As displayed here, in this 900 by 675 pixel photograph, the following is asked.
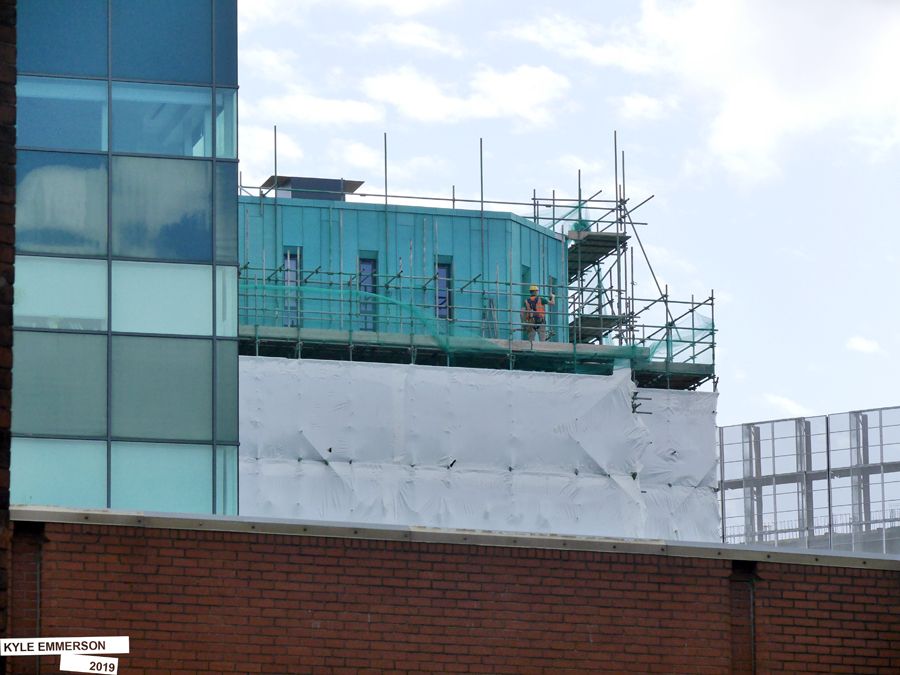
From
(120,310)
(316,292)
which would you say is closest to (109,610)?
(120,310)

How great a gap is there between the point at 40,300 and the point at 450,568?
Answer: 12.2 meters

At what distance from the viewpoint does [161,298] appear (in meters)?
25.6

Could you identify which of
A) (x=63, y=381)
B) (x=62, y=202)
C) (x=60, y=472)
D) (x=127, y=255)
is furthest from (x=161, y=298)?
(x=60, y=472)

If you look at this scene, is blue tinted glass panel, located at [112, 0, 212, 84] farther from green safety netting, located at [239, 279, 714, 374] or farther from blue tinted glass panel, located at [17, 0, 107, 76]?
green safety netting, located at [239, 279, 714, 374]

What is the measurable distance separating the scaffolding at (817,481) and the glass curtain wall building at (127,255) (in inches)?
659

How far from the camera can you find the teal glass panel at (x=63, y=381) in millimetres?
24875

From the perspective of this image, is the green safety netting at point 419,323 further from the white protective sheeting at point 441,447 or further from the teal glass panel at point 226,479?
the teal glass panel at point 226,479

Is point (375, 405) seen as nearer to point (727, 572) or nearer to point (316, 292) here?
point (316, 292)

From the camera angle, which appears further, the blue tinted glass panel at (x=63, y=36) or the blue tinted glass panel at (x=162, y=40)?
the blue tinted glass panel at (x=162, y=40)

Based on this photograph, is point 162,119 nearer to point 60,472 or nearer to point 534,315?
point 60,472

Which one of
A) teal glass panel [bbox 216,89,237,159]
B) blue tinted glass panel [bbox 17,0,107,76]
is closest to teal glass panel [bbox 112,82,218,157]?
teal glass panel [bbox 216,89,237,159]

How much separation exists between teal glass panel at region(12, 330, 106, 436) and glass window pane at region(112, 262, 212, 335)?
24.1 inches

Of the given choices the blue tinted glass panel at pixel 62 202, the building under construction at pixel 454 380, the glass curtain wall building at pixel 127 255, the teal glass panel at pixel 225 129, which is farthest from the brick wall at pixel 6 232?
the building under construction at pixel 454 380

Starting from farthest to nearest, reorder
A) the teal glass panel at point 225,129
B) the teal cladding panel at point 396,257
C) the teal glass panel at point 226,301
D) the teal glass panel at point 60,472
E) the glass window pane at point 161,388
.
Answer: the teal cladding panel at point 396,257
the teal glass panel at point 225,129
the teal glass panel at point 226,301
the glass window pane at point 161,388
the teal glass panel at point 60,472
